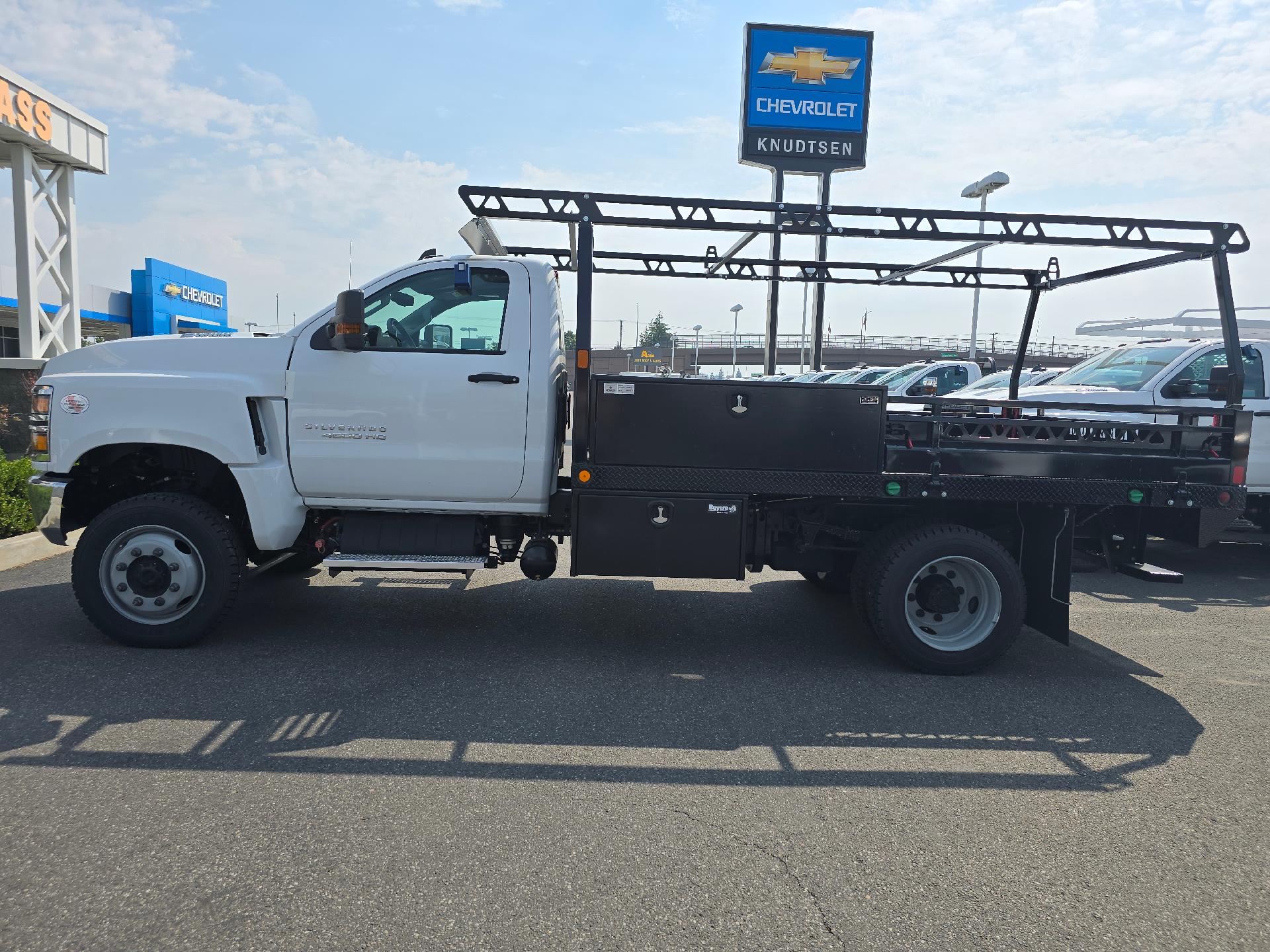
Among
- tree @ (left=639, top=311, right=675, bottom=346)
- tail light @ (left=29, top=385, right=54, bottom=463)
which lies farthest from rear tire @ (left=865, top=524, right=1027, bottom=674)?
tree @ (left=639, top=311, right=675, bottom=346)

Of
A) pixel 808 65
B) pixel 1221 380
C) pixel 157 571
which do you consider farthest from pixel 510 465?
pixel 808 65

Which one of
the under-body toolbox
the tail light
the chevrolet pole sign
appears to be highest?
the chevrolet pole sign

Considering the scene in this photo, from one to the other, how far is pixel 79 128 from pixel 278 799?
16.3 m

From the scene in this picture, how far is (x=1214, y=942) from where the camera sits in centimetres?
278

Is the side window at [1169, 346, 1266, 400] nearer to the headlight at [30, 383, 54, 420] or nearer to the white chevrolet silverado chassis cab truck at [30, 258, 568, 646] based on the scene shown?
the white chevrolet silverado chassis cab truck at [30, 258, 568, 646]

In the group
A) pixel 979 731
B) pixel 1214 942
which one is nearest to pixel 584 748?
pixel 979 731

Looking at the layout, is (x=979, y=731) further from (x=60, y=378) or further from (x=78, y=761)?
(x=60, y=378)

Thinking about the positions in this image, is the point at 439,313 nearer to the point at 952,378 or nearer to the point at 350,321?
the point at 350,321

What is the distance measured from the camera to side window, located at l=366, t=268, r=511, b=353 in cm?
538

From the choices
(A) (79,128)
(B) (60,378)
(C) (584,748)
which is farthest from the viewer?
(A) (79,128)

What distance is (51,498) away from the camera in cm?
531

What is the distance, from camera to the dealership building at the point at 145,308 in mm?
31375

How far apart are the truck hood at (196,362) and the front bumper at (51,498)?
0.58 metres

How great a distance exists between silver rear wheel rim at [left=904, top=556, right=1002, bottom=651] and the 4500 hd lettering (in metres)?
0.01
